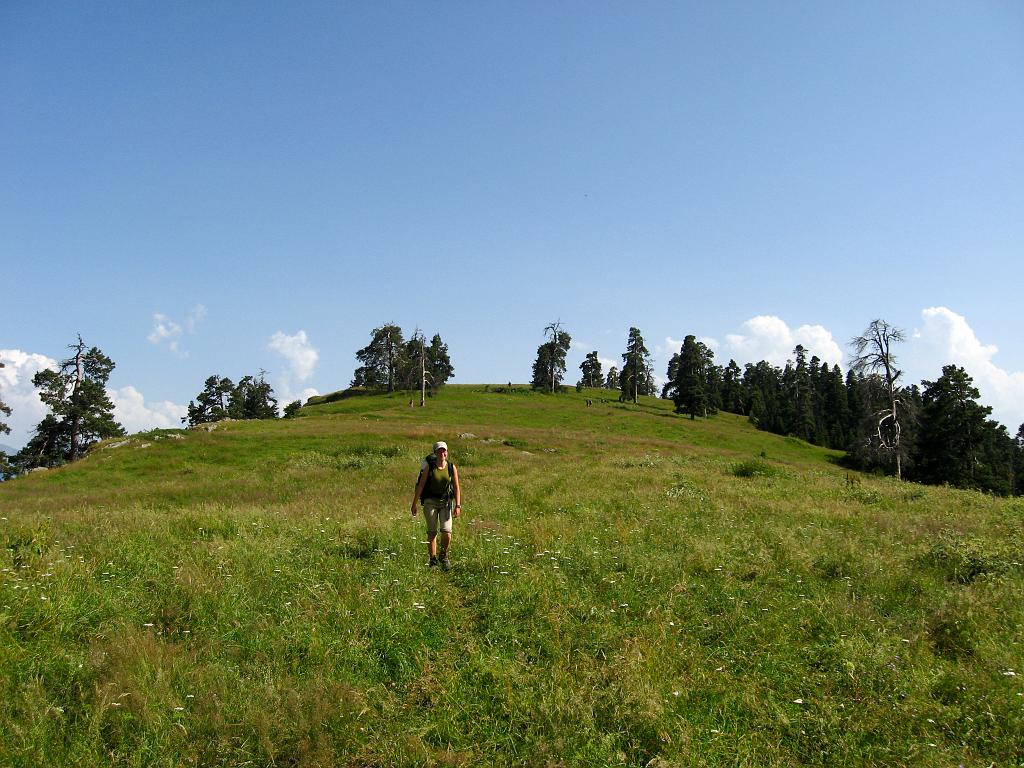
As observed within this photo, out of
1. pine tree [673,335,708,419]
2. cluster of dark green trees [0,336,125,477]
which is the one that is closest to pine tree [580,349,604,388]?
pine tree [673,335,708,419]

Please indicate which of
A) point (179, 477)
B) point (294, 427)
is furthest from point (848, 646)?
point (294, 427)

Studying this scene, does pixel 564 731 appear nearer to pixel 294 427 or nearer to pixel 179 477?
pixel 179 477

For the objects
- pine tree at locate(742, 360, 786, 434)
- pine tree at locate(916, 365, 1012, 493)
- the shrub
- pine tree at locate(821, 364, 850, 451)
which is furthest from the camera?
pine tree at locate(742, 360, 786, 434)

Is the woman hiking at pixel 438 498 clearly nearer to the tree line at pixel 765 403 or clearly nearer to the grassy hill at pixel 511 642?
the grassy hill at pixel 511 642

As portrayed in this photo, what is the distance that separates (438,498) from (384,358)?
9803 centimetres

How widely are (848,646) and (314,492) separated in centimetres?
1818

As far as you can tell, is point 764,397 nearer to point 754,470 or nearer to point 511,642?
point 754,470

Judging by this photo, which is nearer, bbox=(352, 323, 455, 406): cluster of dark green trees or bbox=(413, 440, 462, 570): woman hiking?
bbox=(413, 440, 462, 570): woman hiking

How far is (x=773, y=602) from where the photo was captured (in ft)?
26.5

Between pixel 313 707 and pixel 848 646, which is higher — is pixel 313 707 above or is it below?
below

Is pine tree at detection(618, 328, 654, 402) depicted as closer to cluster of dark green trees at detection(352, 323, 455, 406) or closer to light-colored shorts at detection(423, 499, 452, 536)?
cluster of dark green trees at detection(352, 323, 455, 406)

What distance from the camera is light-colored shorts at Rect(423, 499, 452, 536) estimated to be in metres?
9.92

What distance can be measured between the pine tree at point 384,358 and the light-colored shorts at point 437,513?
93.7m

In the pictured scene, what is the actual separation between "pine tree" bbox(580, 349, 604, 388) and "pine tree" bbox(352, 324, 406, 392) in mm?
65811
